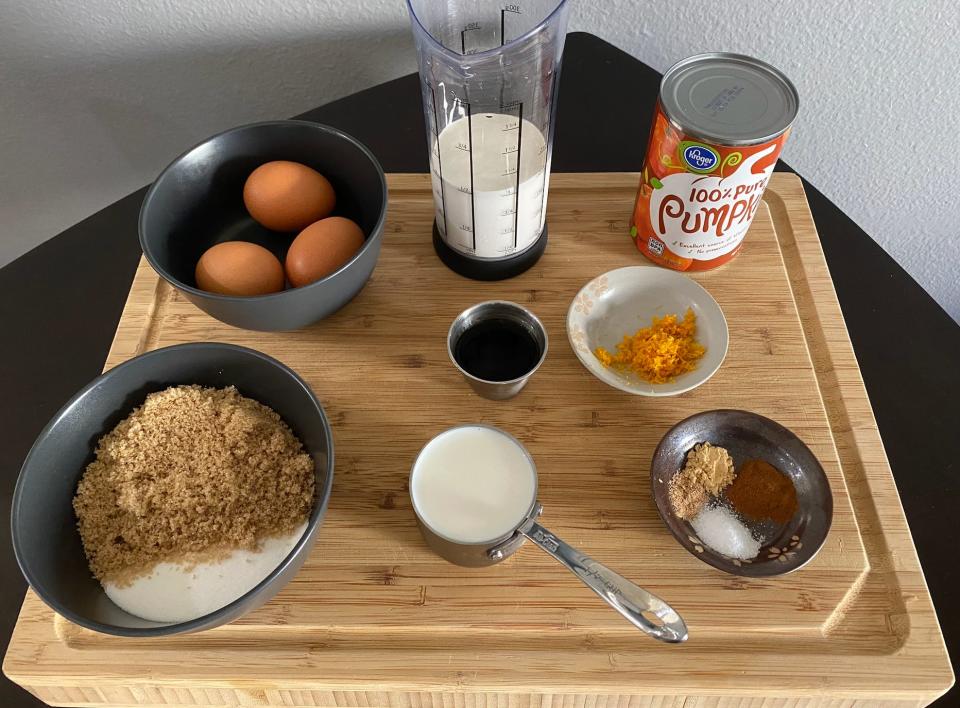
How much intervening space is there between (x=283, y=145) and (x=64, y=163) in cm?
72

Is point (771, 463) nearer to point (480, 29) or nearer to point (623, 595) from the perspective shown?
point (623, 595)

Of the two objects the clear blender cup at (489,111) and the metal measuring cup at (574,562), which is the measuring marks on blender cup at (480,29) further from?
the metal measuring cup at (574,562)

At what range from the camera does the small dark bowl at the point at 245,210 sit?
897 mm

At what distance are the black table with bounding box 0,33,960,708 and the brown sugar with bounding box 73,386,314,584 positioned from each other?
215mm

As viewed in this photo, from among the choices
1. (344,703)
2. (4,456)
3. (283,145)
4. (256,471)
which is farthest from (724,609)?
(4,456)

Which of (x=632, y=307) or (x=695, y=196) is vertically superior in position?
(x=695, y=196)

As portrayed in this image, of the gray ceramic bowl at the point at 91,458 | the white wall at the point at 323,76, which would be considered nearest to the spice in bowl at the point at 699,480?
the gray ceramic bowl at the point at 91,458

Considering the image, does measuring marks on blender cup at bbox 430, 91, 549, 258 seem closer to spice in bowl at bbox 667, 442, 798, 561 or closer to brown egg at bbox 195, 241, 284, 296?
brown egg at bbox 195, 241, 284, 296

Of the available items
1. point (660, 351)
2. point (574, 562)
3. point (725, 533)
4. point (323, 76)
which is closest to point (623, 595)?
point (574, 562)

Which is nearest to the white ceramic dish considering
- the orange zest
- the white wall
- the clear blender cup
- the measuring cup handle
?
the orange zest

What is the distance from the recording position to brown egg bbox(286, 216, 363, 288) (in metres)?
0.92

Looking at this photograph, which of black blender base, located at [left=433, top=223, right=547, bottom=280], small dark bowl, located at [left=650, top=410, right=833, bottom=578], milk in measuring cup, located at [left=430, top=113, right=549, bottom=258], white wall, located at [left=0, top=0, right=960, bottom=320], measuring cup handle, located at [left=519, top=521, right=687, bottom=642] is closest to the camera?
measuring cup handle, located at [left=519, top=521, right=687, bottom=642]

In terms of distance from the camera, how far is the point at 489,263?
1.02 metres

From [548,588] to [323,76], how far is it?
100 cm
